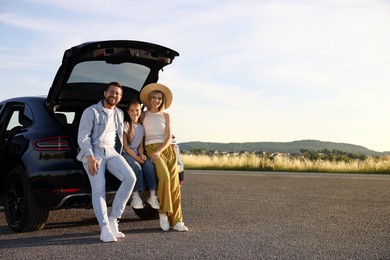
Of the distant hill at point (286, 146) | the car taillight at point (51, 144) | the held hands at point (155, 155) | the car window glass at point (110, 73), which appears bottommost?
the held hands at point (155, 155)

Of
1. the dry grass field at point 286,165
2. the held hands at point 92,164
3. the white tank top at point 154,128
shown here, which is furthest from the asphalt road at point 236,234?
the dry grass field at point 286,165

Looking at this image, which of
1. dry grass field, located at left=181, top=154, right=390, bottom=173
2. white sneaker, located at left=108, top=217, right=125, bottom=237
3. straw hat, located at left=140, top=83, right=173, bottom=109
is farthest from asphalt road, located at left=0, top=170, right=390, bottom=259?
dry grass field, located at left=181, top=154, right=390, bottom=173

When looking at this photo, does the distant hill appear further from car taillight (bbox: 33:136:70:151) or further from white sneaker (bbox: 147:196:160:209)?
car taillight (bbox: 33:136:70:151)

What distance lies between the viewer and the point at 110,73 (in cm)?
696

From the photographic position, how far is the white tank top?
685 centimetres

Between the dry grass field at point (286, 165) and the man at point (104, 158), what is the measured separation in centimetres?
1743

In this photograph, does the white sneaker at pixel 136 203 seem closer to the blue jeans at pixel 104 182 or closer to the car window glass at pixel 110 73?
the blue jeans at pixel 104 182

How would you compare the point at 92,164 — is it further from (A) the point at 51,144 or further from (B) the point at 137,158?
(B) the point at 137,158

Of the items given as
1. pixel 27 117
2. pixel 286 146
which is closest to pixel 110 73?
pixel 27 117

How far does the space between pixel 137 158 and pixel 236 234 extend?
1542mm

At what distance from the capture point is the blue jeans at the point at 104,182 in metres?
6.14

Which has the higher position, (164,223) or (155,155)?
(155,155)

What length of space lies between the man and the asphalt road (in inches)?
13.0

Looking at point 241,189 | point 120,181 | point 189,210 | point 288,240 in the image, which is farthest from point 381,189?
point 120,181
